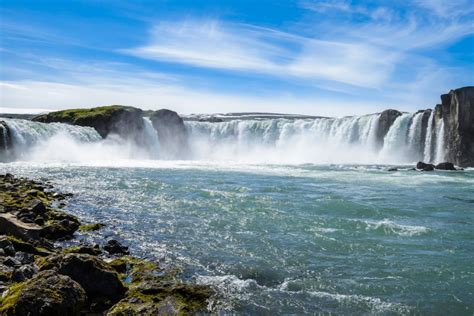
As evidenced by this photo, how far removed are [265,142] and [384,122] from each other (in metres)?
23.1

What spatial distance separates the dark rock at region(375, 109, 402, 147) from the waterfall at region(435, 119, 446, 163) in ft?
25.9

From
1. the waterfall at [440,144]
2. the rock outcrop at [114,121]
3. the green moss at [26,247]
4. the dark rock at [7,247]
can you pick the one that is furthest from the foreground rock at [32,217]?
the waterfall at [440,144]

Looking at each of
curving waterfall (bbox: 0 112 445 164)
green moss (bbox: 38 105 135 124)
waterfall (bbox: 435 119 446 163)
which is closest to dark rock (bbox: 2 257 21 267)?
curving waterfall (bbox: 0 112 445 164)

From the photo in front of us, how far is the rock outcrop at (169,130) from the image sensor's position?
78438 millimetres

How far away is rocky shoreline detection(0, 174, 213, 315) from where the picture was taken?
7.80 meters

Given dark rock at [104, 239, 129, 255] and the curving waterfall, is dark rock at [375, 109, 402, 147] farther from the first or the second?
dark rock at [104, 239, 129, 255]

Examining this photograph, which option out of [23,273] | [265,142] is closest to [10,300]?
[23,273]

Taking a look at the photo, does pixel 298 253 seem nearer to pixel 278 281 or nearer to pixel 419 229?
pixel 278 281

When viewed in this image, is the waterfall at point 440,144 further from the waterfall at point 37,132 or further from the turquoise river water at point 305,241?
the waterfall at point 37,132

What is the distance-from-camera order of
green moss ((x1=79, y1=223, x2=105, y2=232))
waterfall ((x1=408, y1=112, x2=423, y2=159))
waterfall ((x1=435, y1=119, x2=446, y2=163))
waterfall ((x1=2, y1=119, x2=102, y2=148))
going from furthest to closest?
1. waterfall ((x1=408, y1=112, x2=423, y2=159))
2. waterfall ((x1=435, y1=119, x2=446, y2=163))
3. waterfall ((x1=2, y1=119, x2=102, y2=148))
4. green moss ((x1=79, y1=223, x2=105, y2=232))

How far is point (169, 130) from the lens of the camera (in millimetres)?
78688

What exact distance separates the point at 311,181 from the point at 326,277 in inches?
900

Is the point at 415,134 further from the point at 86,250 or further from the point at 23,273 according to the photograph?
the point at 23,273

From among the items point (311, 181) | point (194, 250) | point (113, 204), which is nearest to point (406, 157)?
point (311, 181)
